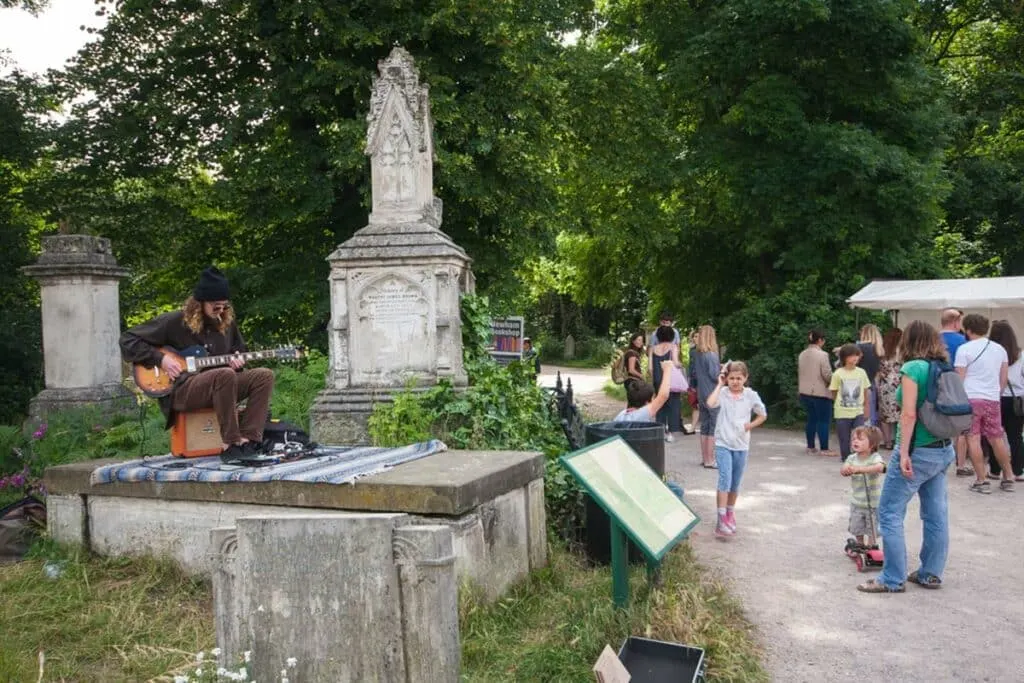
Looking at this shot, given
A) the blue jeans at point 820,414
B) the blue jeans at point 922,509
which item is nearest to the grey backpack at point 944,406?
the blue jeans at point 922,509

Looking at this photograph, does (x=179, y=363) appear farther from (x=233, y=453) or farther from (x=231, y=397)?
(x=233, y=453)

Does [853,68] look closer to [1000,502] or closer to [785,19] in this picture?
[785,19]

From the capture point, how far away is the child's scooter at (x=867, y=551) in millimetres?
6016

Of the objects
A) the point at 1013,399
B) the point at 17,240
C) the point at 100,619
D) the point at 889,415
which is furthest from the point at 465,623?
the point at 17,240

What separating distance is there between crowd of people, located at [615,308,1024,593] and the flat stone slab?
6.64 ft

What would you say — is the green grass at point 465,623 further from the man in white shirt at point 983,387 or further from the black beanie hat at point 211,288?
the man in white shirt at point 983,387

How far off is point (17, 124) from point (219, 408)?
1261cm

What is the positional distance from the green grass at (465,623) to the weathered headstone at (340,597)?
1040 mm

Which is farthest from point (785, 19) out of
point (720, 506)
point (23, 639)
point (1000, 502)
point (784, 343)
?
point (23, 639)

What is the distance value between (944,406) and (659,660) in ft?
8.63

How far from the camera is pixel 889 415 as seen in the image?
410 inches

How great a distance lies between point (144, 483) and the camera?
5.51 m

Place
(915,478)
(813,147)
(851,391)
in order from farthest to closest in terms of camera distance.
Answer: (813,147) < (851,391) < (915,478)

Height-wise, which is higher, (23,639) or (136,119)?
(136,119)
